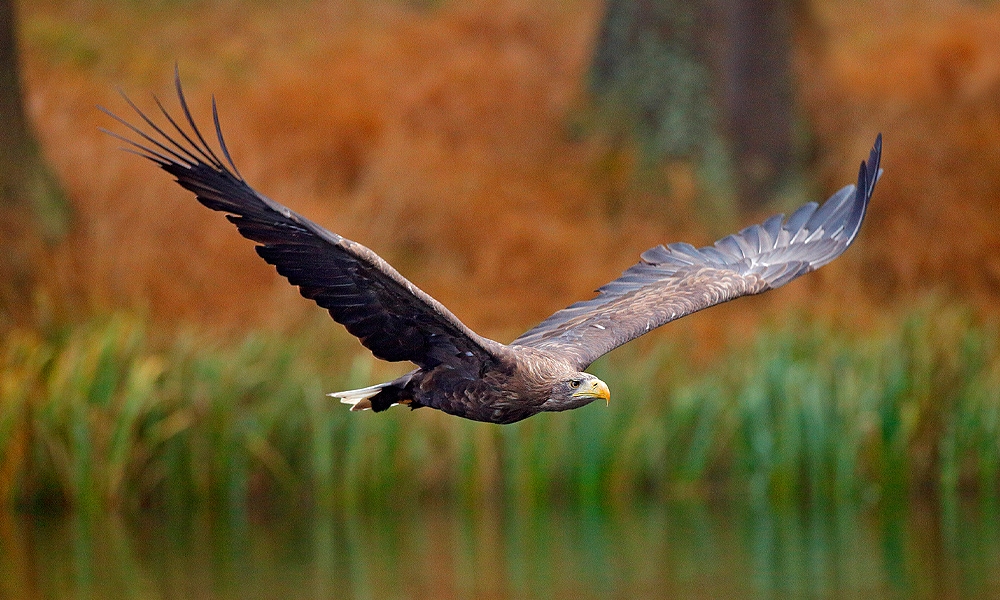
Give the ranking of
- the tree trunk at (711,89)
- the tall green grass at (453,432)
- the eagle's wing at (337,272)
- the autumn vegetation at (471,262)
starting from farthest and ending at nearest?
the tree trunk at (711,89)
the autumn vegetation at (471,262)
the tall green grass at (453,432)
the eagle's wing at (337,272)

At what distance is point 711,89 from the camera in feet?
56.4

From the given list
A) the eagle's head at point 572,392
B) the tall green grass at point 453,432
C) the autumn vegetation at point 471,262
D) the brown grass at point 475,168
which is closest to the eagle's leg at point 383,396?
the eagle's head at point 572,392

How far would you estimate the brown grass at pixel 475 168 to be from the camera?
13570 millimetres

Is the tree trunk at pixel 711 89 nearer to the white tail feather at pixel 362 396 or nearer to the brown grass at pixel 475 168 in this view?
the brown grass at pixel 475 168

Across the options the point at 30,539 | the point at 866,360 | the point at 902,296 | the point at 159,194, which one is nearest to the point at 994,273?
the point at 902,296

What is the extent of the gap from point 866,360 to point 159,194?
283 inches

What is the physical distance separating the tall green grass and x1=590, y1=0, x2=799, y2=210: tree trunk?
5646 millimetres

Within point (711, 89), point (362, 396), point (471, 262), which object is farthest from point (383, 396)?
point (711, 89)

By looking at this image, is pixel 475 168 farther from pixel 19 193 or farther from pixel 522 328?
pixel 19 193

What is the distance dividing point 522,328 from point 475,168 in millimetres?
3868

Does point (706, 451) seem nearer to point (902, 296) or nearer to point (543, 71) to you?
point (902, 296)

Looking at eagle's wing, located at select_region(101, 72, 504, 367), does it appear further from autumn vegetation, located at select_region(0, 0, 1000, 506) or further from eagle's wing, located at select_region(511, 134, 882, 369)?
autumn vegetation, located at select_region(0, 0, 1000, 506)

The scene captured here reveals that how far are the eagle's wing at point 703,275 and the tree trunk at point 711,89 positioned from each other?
850 centimetres

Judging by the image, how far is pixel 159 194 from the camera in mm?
13812
